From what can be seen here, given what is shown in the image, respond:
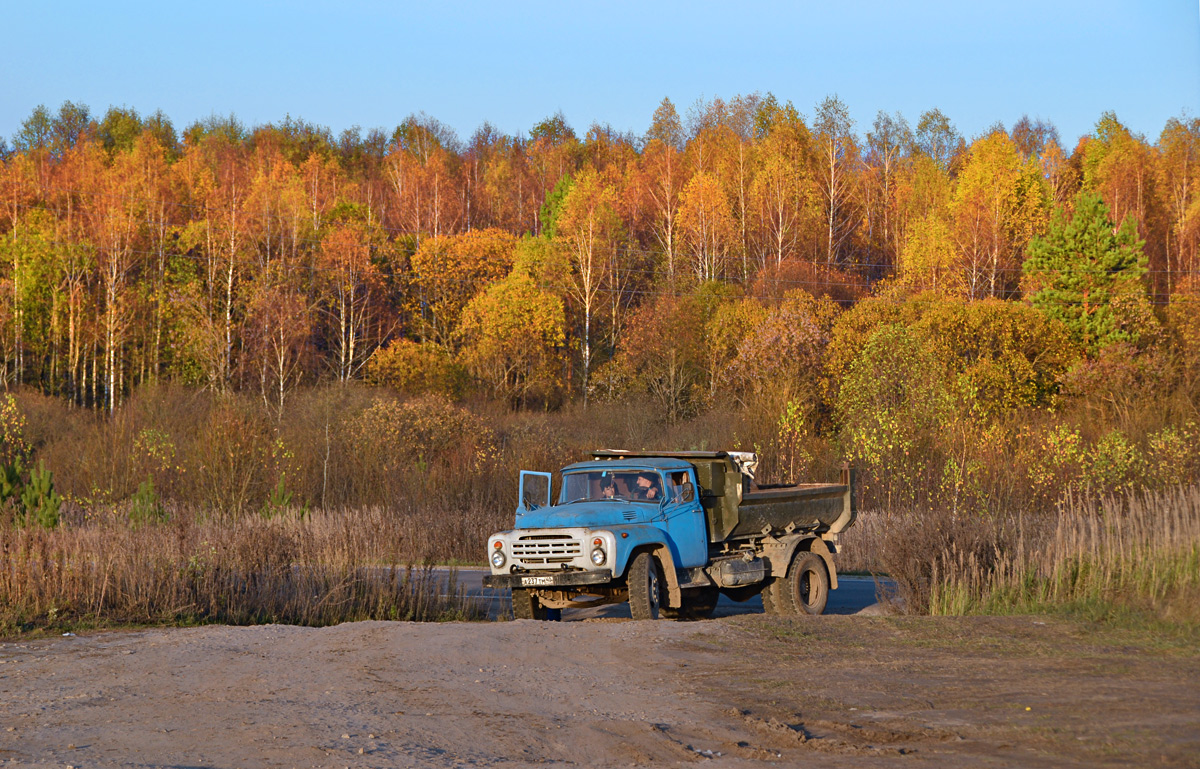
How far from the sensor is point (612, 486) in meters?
15.3

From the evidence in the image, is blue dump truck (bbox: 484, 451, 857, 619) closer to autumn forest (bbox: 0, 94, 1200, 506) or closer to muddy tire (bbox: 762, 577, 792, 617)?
muddy tire (bbox: 762, 577, 792, 617)

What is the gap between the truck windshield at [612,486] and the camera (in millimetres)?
14977

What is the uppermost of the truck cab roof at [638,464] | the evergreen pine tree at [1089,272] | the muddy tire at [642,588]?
the evergreen pine tree at [1089,272]

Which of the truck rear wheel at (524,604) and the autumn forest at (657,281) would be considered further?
the autumn forest at (657,281)

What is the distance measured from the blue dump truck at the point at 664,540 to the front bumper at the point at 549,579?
0.04 feet

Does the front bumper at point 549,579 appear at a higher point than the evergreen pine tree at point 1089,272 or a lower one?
lower

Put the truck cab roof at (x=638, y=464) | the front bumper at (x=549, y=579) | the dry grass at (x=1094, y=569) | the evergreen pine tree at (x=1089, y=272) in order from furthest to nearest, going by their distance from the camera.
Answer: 1. the evergreen pine tree at (x=1089, y=272)
2. the truck cab roof at (x=638, y=464)
3. the front bumper at (x=549, y=579)
4. the dry grass at (x=1094, y=569)

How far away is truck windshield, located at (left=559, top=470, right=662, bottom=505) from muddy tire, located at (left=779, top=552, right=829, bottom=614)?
2.11m

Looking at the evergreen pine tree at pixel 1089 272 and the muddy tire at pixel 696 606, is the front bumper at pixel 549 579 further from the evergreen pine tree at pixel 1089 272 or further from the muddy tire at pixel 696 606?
the evergreen pine tree at pixel 1089 272

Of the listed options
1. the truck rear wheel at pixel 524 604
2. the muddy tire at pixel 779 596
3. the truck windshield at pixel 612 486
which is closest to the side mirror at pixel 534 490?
the truck windshield at pixel 612 486

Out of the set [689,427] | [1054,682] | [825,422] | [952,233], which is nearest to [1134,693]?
[1054,682]

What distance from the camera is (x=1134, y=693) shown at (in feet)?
29.2

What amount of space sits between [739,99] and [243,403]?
5176 centimetres

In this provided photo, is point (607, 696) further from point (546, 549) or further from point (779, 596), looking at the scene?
point (779, 596)
